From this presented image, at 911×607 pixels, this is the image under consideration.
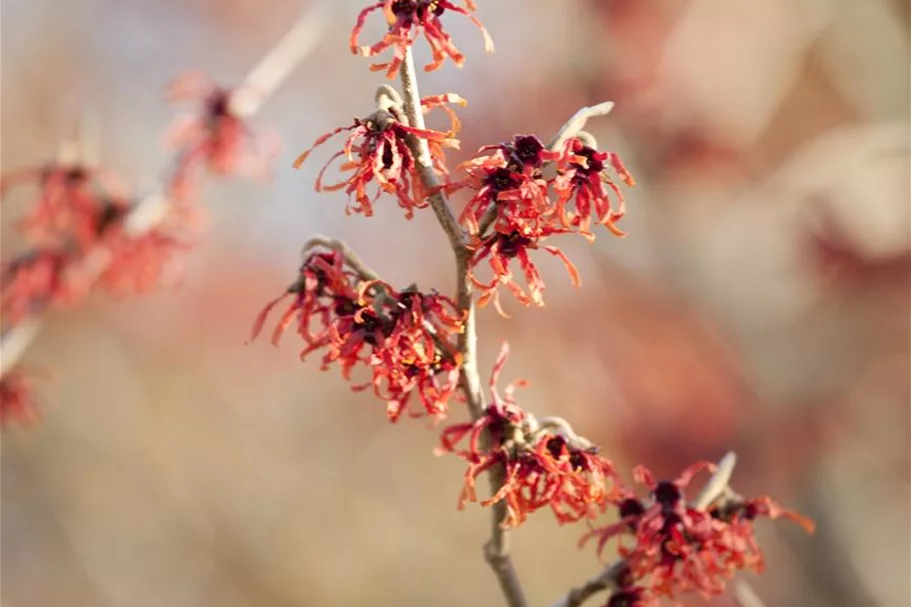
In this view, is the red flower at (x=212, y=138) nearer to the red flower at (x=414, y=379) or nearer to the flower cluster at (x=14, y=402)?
the flower cluster at (x=14, y=402)

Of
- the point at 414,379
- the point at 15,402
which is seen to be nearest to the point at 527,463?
the point at 414,379

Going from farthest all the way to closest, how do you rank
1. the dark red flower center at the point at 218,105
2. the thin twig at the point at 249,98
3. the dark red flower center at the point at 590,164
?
the dark red flower center at the point at 218,105, the thin twig at the point at 249,98, the dark red flower center at the point at 590,164

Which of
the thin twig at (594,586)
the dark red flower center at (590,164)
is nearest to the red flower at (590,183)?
the dark red flower center at (590,164)

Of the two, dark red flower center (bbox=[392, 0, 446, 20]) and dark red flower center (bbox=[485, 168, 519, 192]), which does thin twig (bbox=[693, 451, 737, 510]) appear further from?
dark red flower center (bbox=[392, 0, 446, 20])

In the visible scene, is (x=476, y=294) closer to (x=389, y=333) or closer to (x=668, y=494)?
(x=389, y=333)

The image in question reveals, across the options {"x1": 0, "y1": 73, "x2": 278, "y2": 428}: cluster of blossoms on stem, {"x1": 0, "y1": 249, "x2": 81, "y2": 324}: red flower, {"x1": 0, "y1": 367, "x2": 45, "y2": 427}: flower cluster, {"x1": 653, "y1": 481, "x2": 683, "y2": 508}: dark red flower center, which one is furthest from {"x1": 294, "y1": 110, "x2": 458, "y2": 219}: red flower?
{"x1": 0, "y1": 367, "x2": 45, "y2": 427}: flower cluster

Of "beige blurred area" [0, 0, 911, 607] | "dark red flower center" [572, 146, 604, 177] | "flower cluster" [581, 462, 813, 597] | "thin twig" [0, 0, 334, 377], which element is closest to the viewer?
"dark red flower center" [572, 146, 604, 177]
